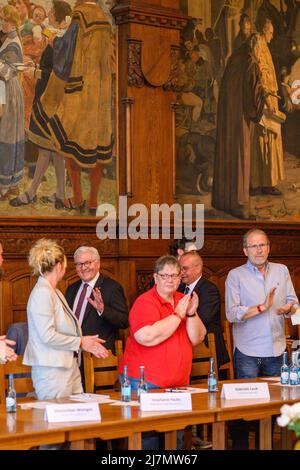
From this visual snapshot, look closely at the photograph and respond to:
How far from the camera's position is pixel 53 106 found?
35.6 ft

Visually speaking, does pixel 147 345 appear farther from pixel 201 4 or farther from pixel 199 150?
pixel 201 4

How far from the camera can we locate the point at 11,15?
10.5 meters

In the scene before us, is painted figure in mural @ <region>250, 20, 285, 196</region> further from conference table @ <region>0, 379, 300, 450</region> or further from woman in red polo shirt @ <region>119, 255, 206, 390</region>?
conference table @ <region>0, 379, 300, 450</region>

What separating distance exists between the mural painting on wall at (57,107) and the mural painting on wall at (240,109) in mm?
1193

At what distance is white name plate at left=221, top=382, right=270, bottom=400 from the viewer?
24.1ft

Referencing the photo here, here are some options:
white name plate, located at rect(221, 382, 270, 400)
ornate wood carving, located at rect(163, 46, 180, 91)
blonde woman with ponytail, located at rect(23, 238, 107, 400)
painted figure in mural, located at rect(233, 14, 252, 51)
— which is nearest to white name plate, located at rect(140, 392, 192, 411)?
white name plate, located at rect(221, 382, 270, 400)

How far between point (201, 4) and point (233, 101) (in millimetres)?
1272

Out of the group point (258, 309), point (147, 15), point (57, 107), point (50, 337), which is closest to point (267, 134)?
point (147, 15)

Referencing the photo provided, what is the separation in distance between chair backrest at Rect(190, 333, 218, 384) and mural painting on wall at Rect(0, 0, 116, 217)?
2.74 meters

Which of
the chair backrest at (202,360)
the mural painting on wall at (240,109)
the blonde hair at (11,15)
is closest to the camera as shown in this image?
the chair backrest at (202,360)

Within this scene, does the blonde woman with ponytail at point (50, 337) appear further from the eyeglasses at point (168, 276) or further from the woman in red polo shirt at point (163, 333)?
the eyeglasses at point (168, 276)

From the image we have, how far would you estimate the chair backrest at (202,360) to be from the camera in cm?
877

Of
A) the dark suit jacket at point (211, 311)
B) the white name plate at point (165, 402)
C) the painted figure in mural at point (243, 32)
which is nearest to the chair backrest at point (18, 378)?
the white name plate at point (165, 402)

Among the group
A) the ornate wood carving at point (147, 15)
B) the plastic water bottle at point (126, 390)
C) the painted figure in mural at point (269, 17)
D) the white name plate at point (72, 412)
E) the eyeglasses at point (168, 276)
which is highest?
the painted figure in mural at point (269, 17)
